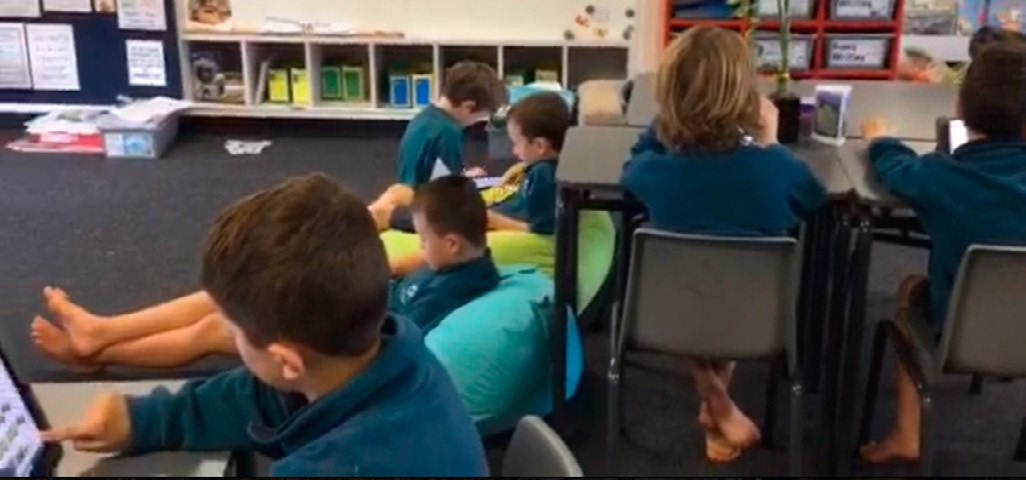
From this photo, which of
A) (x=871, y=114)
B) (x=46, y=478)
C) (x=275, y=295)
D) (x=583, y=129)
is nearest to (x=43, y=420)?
(x=46, y=478)

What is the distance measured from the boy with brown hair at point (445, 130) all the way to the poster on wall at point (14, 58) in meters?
2.69

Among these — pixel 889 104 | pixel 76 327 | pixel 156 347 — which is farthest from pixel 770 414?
pixel 76 327

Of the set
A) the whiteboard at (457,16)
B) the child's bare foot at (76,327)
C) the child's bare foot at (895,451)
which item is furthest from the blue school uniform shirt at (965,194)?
the whiteboard at (457,16)

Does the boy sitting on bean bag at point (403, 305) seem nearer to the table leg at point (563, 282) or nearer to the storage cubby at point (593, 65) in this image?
the table leg at point (563, 282)

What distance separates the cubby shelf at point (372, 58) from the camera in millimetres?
4980

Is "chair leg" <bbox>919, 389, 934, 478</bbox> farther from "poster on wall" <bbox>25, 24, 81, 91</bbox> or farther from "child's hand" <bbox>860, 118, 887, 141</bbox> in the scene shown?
"poster on wall" <bbox>25, 24, 81, 91</bbox>

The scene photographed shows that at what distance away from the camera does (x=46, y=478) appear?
4.09 feet

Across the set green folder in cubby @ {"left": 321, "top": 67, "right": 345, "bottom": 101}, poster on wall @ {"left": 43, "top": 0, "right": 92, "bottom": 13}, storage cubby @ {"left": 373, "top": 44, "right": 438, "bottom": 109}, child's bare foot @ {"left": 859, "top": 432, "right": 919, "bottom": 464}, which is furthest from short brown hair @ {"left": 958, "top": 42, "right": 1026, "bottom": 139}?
poster on wall @ {"left": 43, "top": 0, "right": 92, "bottom": 13}

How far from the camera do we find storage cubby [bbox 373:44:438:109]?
200 inches

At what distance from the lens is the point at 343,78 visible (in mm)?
5164

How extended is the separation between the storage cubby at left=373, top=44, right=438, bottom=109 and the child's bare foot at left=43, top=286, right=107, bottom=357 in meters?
3.08

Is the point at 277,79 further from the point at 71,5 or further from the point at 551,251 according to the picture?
the point at 551,251

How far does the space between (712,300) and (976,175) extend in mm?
515

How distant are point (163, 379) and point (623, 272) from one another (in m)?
1.11
